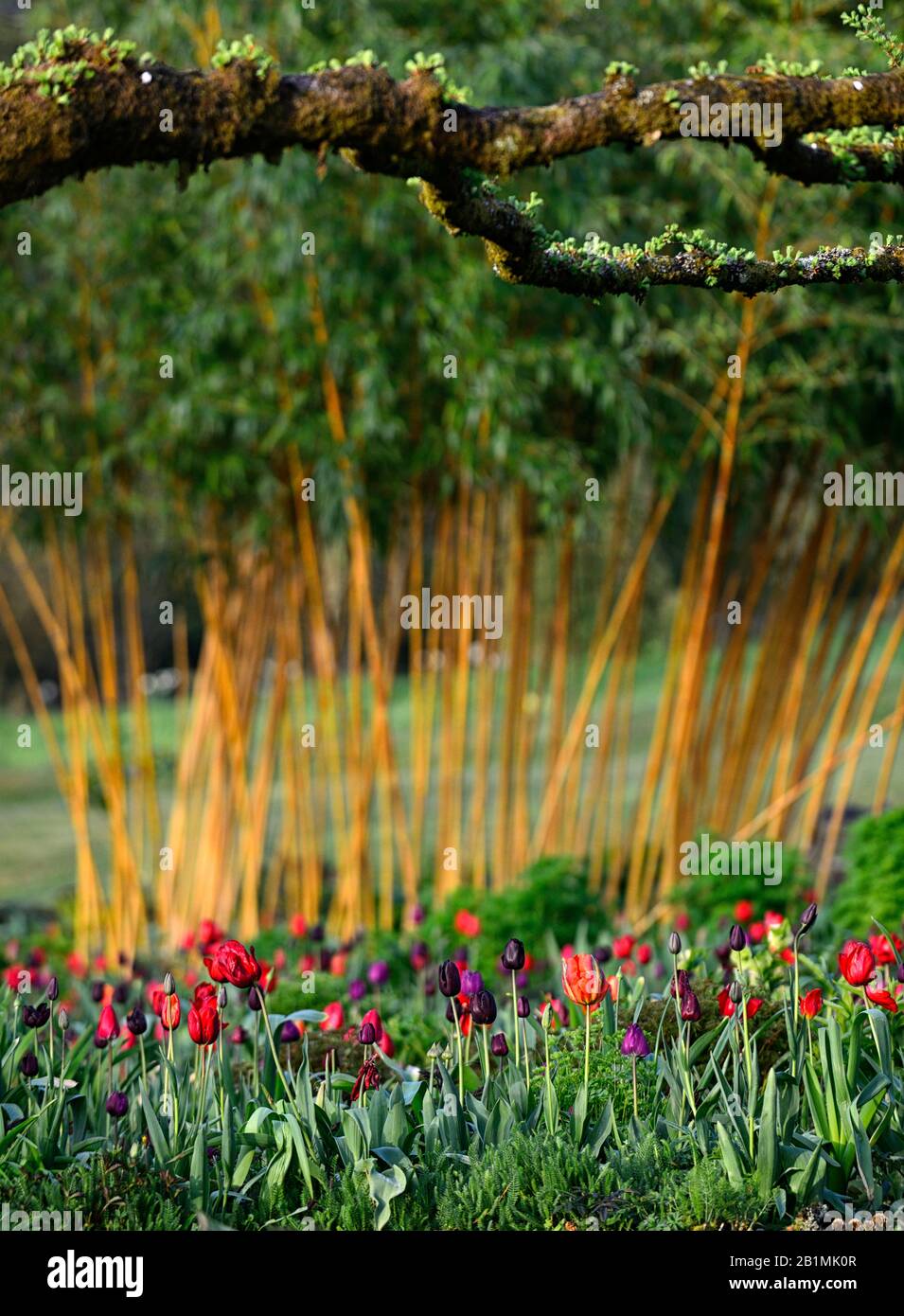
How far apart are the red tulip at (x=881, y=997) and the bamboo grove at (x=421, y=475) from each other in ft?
7.31

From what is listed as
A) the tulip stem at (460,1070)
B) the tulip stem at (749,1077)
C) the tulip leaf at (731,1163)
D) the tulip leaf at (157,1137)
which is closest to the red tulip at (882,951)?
the tulip stem at (749,1077)

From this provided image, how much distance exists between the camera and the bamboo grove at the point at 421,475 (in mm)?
4707

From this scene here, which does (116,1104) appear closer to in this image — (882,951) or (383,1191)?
(383,1191)

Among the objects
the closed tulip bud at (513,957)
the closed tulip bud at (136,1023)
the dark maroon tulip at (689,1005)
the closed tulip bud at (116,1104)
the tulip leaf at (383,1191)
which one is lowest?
the tulip leaf at (383,1191)

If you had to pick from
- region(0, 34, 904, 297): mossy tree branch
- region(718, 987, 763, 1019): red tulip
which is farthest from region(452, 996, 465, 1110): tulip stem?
region(0, 34, 904, 297): mossy tree branch

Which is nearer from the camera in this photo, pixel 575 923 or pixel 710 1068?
pixel 710 1068

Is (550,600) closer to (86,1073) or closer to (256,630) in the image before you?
(256,630)

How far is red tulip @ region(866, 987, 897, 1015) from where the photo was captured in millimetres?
2410

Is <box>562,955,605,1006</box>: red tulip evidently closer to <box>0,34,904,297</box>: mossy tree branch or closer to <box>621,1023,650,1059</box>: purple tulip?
<box>621,1023,650,1059</box>: purple tulip

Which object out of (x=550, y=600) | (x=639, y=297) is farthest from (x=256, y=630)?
(x=550, y=600)

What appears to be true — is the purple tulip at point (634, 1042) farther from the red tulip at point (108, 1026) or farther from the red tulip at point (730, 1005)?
the red tulip at point (108, 1026)

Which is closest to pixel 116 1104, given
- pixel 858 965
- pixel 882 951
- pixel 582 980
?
pixel 582 980

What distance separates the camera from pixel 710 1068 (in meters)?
2.42

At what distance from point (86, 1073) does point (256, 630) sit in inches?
133
